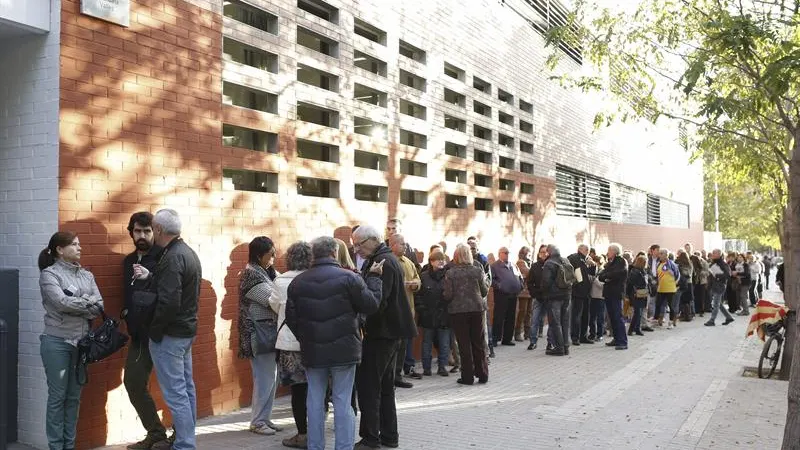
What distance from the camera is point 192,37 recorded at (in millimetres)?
7336

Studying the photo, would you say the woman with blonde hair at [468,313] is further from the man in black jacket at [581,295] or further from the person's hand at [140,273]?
the person's hand at [140,273]

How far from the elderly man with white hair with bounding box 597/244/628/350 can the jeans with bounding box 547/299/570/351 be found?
1.28 meters

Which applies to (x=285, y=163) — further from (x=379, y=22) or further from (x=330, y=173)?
(x=379, y=22)

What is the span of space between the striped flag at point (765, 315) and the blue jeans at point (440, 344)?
15.9 feet

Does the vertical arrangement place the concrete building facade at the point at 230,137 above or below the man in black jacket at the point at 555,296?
above

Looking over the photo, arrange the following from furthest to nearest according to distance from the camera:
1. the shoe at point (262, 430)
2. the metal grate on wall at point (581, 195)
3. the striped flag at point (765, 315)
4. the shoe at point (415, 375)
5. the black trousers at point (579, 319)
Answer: the metal grate on wall at point (581, 195) → the black trousers at point (579, 319) → the striped flag at point (765, 315) → the shoe at point (415, 375) → the shoe at point (262, 430)

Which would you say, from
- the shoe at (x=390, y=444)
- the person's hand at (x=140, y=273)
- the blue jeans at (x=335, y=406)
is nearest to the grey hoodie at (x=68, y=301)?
the person's hand at (x=140, y=273)

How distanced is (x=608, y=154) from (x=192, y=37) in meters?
19.6

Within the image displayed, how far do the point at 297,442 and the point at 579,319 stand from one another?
348 inches

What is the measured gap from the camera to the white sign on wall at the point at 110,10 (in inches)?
241

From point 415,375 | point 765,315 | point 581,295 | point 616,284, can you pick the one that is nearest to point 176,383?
point 415,375

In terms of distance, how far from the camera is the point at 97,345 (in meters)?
5.50

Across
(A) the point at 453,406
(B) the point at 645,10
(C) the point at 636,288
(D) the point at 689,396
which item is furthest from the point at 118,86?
(C) the point at 636,288

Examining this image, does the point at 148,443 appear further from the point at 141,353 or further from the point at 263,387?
the point at 263,387
